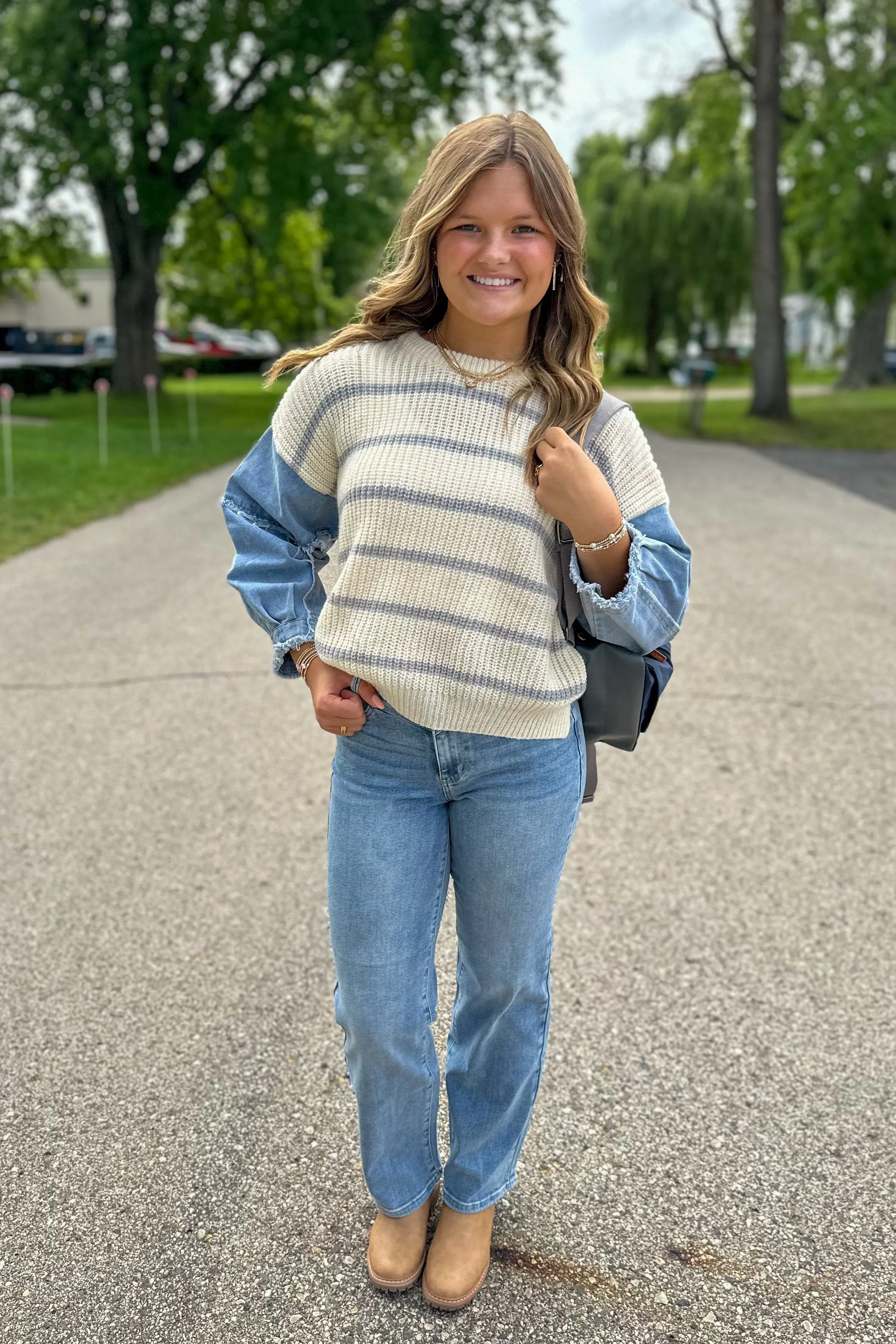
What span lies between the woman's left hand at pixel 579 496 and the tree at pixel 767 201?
69.1 feet

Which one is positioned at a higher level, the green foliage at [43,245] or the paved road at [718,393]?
the green foliage at [43,245]

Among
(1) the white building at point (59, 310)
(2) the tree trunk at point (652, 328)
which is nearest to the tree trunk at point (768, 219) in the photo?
(2) the tree trunk at point (652, 328)

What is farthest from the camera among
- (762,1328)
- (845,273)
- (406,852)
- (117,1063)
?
(845,273)

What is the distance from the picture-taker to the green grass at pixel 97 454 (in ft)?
38.9

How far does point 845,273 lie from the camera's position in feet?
68.8

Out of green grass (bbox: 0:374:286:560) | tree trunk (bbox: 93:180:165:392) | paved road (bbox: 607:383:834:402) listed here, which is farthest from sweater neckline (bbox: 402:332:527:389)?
paved road (bbox: 607:383:834:402)

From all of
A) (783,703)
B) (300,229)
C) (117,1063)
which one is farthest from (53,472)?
(300,229)

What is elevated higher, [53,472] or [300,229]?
[300,229]

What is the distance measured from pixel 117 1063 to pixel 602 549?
6.19 feet

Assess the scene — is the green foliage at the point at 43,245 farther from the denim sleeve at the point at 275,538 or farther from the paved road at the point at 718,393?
the denim sleeve at the point at 275,538

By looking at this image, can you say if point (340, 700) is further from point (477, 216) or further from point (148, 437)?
point (148, 437)

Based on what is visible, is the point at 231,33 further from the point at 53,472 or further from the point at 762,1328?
the point at 762,1328

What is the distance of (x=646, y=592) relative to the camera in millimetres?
1885

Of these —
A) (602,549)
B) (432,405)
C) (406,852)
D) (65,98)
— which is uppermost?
(65,98)
